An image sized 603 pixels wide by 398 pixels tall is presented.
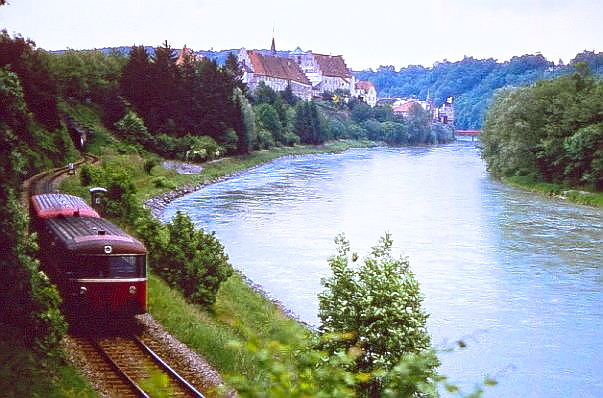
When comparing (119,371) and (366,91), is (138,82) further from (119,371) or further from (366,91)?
(366,91)

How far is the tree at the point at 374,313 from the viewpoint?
1174cm

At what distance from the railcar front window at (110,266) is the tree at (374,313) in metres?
3.81

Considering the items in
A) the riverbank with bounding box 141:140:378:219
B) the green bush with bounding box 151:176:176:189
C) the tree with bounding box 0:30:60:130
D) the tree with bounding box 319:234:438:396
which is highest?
the tree with bounding box 0:30:60:130

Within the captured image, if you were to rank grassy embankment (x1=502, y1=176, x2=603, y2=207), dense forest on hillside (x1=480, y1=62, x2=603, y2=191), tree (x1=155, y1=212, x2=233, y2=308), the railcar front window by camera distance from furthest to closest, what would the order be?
dense forest on hillside (x1=480, y1=62, x2=603, y2=191) → grassy embankment (x1=502, y1=176, x2=603, y2=207) → tree (x1=155, y1=212, x2=233, y2=308) → the railcar front window

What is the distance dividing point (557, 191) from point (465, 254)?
24070 millimetres

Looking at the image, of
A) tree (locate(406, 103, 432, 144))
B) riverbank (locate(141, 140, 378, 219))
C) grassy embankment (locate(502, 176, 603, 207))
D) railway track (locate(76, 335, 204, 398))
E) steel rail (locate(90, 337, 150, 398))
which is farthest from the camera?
tree (locate(406, 103, 432, 144))

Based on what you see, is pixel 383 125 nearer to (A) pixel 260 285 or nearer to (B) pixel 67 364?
(A) pixel 260 285

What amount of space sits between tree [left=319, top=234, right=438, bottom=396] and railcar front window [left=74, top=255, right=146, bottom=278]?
3808 mm

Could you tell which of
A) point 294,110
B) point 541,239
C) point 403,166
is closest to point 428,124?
point 294,110

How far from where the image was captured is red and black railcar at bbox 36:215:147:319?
13.8 m

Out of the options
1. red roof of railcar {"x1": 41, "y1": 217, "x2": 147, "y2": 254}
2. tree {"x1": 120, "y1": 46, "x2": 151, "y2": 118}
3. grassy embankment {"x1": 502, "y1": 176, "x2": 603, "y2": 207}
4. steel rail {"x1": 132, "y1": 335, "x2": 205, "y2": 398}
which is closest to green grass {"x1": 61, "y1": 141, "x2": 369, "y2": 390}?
steel rail {"x1": 132, "y1": 335, "x2": 205, "y2": 398}

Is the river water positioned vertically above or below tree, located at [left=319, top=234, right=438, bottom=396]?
below

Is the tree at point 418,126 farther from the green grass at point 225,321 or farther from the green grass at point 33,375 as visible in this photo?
the green grass at point 33,375

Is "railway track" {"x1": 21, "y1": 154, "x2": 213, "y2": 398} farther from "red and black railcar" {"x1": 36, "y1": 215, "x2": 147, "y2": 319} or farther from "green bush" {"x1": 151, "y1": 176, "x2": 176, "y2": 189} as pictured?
"green bush" {"x1": 151, "y1": 176, "x2": 176, "y2": 189}
